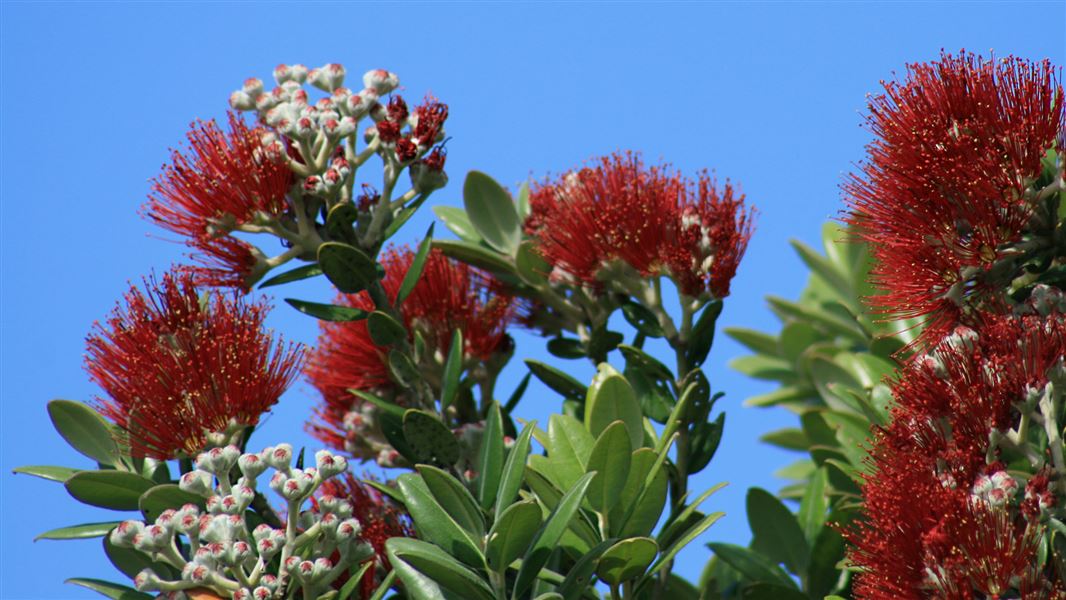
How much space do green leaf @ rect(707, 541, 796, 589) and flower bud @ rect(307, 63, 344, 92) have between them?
1.22 m

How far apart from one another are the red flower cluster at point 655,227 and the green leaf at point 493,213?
26 cm

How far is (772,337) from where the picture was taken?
4273 millimetres

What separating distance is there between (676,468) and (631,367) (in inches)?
9.9

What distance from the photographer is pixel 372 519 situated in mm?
2852

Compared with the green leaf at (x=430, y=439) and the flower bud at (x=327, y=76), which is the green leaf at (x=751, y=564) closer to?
the green leaf at (x=430, y=439)

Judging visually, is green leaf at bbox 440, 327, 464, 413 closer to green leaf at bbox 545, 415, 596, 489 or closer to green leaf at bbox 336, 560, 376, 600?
green leaf at bbox 545, 415, 596, 489

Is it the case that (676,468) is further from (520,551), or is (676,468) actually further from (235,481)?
(235,481)

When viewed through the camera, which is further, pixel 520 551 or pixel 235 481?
pixel 235 481

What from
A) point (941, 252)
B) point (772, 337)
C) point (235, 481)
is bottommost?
point (235, 481)

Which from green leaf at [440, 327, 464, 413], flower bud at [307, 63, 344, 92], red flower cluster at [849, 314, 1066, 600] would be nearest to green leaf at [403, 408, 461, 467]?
green leaf at [440, 327, 464, 413]

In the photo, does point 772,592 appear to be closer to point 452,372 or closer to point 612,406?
point 612,406

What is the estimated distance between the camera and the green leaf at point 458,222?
344cm

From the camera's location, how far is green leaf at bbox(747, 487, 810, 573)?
9.87 ft

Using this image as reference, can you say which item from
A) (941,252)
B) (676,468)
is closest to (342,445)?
(676,468)
